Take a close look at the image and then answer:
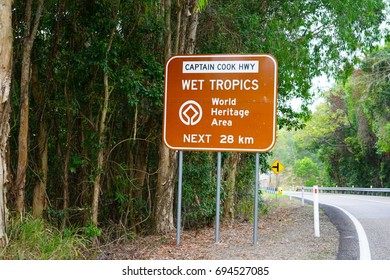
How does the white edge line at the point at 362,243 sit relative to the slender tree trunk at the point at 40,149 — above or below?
below

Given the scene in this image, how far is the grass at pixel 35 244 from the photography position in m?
7.88

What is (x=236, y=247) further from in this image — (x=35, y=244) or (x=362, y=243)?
(x=35, y=244)

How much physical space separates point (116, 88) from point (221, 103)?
8.26 ft

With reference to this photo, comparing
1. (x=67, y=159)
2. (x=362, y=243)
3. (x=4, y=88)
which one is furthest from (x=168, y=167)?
(x=4, y=88)

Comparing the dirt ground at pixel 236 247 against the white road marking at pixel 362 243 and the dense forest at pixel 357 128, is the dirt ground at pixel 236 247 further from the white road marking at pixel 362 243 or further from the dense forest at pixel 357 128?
the dense forest at pixel 357 128

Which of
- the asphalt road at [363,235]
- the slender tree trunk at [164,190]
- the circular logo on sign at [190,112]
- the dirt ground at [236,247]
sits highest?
the circular logo on sign at [190,112]

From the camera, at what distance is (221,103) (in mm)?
9617

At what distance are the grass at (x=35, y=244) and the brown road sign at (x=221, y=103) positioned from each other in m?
2.67

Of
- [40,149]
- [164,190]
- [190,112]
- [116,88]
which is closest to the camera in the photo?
[190,112]

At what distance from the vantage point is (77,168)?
12.3m

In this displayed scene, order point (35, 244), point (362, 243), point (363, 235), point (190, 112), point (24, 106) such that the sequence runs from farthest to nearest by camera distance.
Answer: point (363, 235), point (190, 112), point (24, 106), point (362, 243), point (35, 244)

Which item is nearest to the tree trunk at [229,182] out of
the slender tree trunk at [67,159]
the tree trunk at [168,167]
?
the tree trunk at [168,167]

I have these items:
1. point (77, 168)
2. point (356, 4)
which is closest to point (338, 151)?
point (356, 4)

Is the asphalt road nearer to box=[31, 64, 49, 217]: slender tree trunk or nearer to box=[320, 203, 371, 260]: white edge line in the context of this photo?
box=[320, 203, 371, 260]: white edge line
